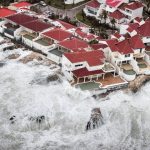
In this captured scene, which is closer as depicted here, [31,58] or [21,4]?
[31,58]

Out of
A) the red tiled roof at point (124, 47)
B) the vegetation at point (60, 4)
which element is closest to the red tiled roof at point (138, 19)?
the red tiled roof at point (124, 47)

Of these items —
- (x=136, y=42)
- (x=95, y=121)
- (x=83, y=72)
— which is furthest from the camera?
(x=136, y=42)

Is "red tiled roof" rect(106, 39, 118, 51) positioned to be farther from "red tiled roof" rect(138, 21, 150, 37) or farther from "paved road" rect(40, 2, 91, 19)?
"paved road" rect(40, 2, 91, 19)

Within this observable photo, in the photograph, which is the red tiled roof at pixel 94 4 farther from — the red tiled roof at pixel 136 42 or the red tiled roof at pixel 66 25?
the red tiled roof at pixel 136 42

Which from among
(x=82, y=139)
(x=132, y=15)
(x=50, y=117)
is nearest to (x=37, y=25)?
(x=132, y=15)

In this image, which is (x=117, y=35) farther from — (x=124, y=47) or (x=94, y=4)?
(x=94, y=4)

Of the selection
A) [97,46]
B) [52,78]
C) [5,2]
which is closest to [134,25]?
[97,46]

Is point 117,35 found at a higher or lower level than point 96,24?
higher
